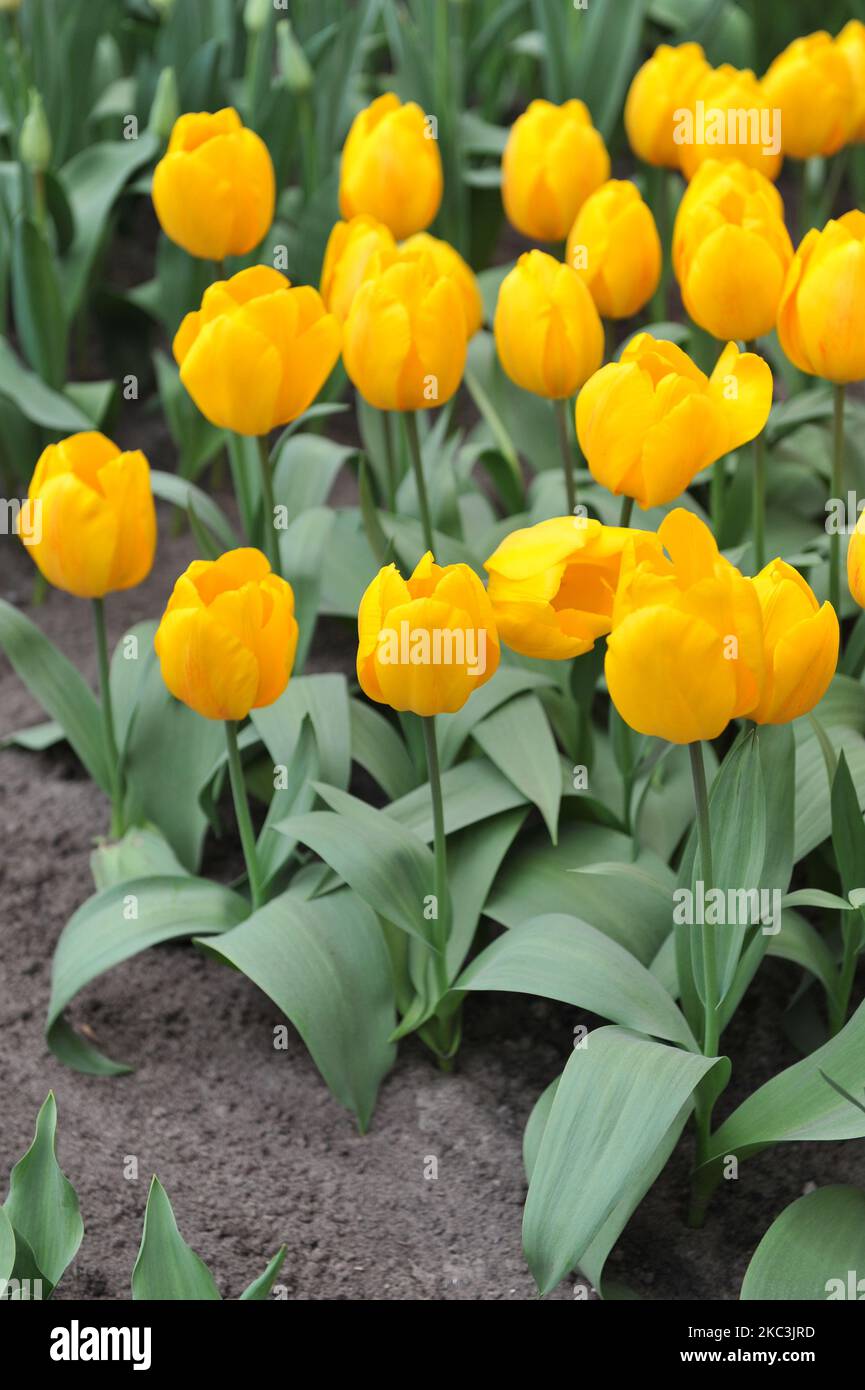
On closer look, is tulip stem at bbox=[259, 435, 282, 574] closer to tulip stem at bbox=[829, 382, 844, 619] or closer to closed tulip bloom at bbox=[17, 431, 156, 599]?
closed tulip bloom at bbox=[17, 431, 156, 599]

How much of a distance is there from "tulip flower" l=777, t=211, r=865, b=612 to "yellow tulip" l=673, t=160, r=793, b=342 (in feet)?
0.13

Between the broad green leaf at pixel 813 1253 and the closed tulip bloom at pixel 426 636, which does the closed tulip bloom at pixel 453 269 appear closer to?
the closed tulip bloom at pixel 426 636

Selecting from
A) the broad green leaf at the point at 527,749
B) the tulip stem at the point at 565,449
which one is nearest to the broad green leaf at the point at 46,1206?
the broad green leaf at the point at 527,749

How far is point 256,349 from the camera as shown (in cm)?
189

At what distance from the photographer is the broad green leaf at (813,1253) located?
63.2 inches

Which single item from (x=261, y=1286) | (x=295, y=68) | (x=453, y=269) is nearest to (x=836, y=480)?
(x=453, y=269)

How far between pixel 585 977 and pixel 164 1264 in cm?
51

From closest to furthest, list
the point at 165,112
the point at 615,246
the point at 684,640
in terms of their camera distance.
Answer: the point at 684,640 < the point at 615,246 < the point at 165,112

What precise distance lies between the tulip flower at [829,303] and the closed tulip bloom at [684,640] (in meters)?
0.56

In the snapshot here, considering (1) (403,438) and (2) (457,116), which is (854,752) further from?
(2) (457,116)

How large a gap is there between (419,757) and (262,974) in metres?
0.46

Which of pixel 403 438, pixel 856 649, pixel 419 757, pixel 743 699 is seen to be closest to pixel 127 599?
pixel 403 438

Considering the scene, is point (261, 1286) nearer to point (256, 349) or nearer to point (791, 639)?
point (791, 639)

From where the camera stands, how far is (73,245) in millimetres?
3205
